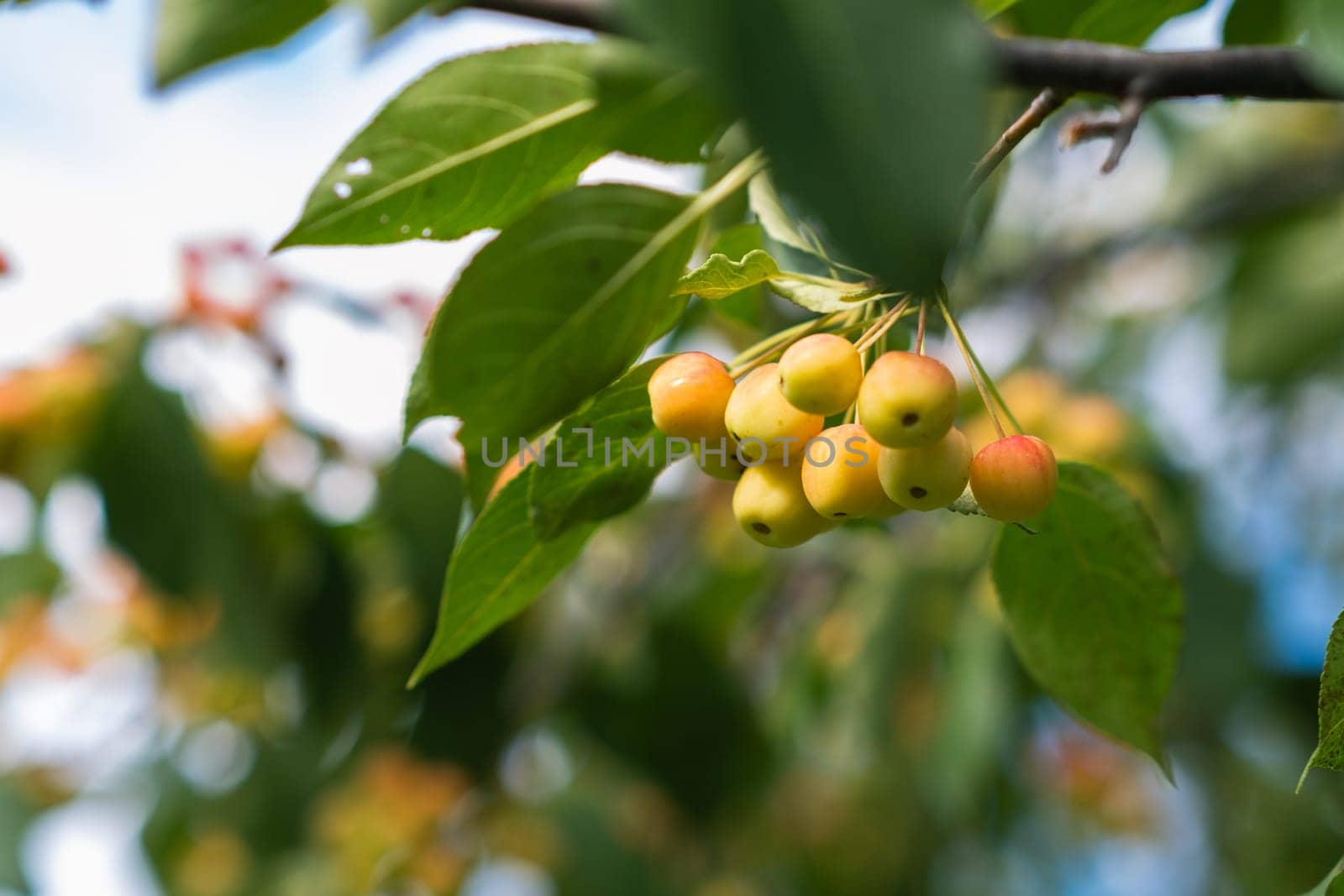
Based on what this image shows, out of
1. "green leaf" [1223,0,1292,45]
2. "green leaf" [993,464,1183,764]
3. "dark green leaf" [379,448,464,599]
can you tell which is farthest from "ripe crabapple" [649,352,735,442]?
"dark green leaf" [379,448,464,599]

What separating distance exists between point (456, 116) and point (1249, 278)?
2030mm

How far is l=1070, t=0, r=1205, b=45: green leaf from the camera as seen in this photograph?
Answer: 0.69m

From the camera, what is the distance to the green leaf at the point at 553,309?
555 millimetres

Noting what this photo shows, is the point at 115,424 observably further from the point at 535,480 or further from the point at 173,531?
the point at 535,480

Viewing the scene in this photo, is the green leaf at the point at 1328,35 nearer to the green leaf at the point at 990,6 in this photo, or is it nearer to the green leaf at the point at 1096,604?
the green leaf at the point at 990,6

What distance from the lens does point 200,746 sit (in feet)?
7.59

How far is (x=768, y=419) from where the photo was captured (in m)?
0.53

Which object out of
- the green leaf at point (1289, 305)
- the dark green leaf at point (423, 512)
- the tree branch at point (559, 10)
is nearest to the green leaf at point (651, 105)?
the tree branch at point (559, 10)

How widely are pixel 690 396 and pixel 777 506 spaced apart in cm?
7

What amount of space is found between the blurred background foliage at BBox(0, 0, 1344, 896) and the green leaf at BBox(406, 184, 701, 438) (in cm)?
17

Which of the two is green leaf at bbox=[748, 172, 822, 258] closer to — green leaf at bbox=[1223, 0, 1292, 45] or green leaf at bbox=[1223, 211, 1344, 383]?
green leaf at bbox=[1223, 0, 1292, 45]

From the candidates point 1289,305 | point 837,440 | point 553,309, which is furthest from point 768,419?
point 1289,305

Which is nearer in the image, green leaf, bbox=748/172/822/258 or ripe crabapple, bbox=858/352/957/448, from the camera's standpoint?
ripe crabapple, bbox=858/352/957/448

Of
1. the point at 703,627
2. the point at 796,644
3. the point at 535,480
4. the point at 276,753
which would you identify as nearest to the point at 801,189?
the point at 535,480
